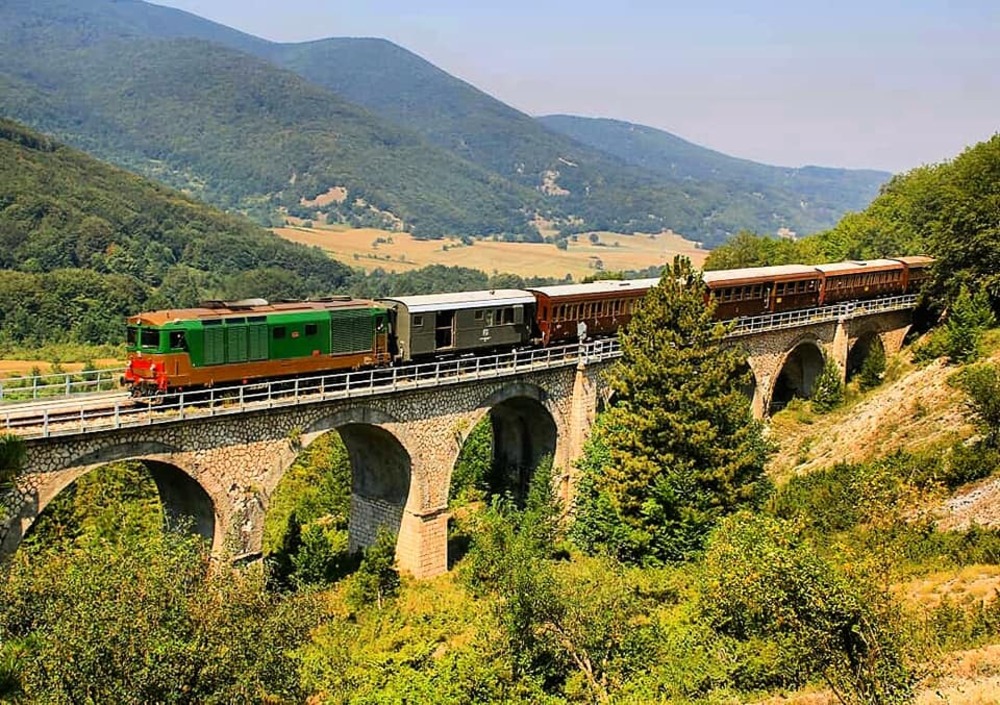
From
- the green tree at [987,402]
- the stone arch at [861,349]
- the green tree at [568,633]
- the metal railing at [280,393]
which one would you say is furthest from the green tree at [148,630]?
the stone arch at [861,349]

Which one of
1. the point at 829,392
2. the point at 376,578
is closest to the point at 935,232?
the point at 829,392

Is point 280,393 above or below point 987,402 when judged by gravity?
above

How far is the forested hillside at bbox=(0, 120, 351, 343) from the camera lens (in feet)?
325

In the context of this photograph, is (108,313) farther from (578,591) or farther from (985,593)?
(985,593)

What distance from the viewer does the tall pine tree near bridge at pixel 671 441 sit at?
32250mm

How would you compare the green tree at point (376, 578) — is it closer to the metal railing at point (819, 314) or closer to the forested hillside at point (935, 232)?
the metal railing at point (819, 314)

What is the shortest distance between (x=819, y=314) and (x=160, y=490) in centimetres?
4034

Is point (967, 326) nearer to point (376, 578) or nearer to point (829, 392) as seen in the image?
point (829, 392)

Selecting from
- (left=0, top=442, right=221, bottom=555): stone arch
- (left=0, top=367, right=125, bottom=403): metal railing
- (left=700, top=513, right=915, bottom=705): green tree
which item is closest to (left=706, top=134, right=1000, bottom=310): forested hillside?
(left=700, top=513, right=915, bottom=705): green tree

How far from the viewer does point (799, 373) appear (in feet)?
189

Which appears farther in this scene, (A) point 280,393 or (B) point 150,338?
(A) point 280,393

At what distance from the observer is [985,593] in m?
22.2

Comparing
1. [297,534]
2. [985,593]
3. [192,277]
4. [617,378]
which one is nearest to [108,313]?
[192,277]

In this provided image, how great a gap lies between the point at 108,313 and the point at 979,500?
96.3 meters
